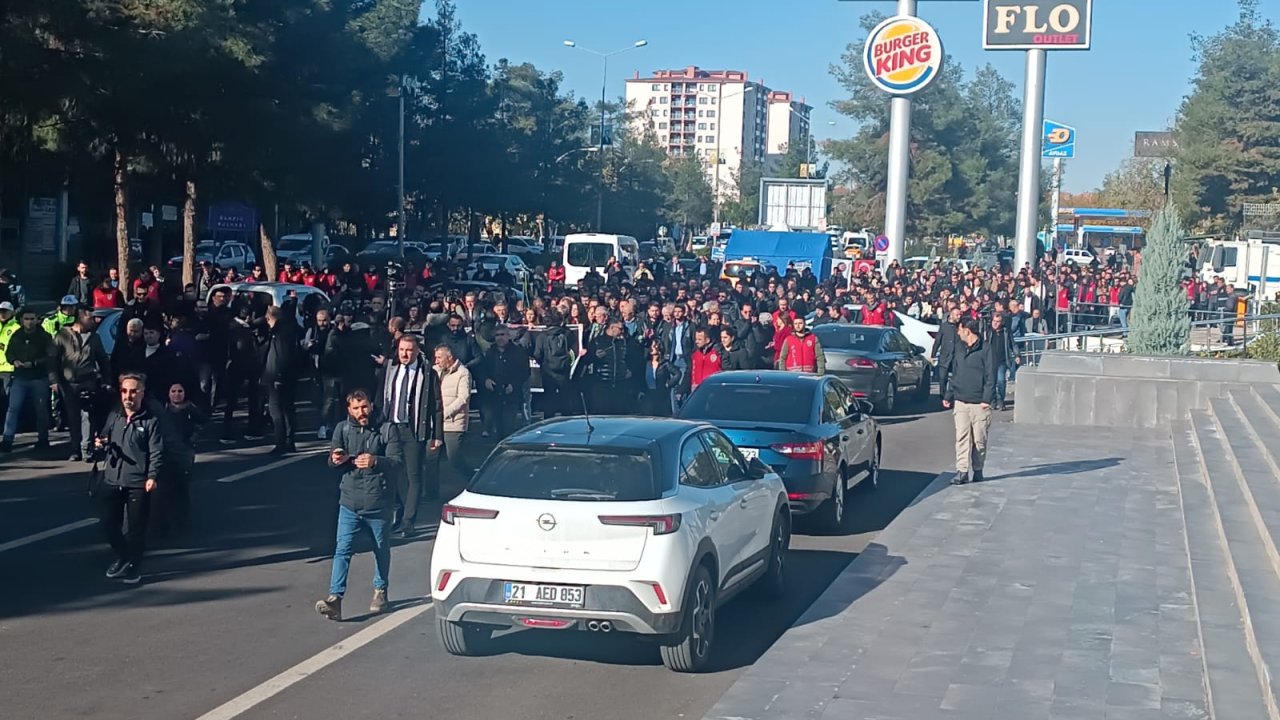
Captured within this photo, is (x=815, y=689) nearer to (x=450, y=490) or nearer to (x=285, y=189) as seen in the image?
(x=450, y=490)

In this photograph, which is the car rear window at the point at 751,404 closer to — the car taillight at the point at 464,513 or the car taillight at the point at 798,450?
the car taillight at the point at 798,450

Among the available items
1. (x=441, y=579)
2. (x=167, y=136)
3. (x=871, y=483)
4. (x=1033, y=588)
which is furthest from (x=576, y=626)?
(x=167, y=136)

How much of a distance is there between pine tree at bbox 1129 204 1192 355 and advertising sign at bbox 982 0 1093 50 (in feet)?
66.1

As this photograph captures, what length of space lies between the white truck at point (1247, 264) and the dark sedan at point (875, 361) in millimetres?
22045

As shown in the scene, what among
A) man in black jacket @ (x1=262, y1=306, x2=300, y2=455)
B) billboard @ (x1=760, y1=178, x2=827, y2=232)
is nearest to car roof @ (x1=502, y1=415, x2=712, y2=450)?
man in black jacket @ (x1=262, y1=306, x2=300, y2=455)

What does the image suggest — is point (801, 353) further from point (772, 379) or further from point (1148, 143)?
point (1148, 143)

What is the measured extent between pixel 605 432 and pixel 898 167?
123ft

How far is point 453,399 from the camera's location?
13.5m

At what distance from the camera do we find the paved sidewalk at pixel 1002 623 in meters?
7.86

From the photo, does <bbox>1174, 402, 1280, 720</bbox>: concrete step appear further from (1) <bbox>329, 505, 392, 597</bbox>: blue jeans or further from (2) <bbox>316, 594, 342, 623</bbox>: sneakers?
(2) <bbox>316, 594, 342, 623</bbox>: sneakers

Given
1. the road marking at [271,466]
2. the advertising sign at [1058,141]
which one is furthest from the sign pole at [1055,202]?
the road marking at [271,466]

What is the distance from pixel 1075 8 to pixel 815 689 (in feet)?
129

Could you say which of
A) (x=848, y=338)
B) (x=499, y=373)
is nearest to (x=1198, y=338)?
(x=848, y=338)

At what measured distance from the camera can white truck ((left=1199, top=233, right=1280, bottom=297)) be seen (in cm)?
Result: 4347
